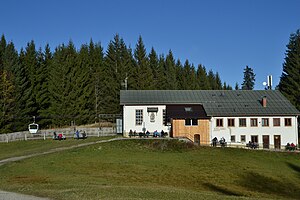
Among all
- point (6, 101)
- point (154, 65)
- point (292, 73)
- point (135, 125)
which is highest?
point (154, 65)

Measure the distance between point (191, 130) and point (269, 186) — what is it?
72.9ft

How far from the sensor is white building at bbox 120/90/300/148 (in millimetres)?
47688

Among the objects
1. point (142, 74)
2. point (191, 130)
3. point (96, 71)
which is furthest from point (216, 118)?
point (96, 71)

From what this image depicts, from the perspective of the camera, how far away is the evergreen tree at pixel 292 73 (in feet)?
221

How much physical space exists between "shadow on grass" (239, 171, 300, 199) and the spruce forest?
3929 cm

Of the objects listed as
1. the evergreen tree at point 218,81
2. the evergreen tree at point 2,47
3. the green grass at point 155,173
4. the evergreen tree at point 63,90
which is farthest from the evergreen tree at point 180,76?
the green grass at point 155,173

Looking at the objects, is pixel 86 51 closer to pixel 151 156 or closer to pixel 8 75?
pixel 8 75

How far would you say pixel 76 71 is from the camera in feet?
227

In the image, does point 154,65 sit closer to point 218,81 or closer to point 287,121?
point 218,81

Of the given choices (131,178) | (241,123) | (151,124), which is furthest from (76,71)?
(131,178)

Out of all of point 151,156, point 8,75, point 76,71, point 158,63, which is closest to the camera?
point 151,156

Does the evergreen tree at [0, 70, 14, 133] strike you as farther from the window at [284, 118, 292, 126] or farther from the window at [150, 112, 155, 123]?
the window at [284, 118, 292, 126]

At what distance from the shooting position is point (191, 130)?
47.5m

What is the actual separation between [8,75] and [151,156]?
113 ft
